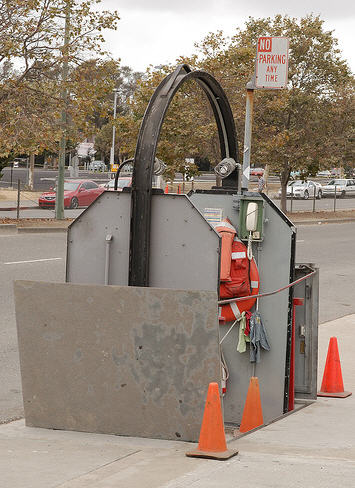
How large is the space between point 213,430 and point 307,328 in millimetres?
2212

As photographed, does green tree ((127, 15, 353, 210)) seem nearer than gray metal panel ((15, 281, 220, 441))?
No

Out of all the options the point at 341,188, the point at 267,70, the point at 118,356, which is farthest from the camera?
the point at 341,188

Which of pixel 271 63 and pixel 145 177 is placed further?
pixel 271 63

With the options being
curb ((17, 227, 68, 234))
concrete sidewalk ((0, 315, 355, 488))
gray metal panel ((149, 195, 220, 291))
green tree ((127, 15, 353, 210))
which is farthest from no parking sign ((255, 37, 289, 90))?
green tree ((127, 15, 353, 210))

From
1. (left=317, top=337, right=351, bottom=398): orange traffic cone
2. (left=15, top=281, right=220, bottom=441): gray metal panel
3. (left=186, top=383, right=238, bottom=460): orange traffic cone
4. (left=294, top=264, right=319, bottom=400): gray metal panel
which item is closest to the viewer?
(left=186, top=383, right=238, bottom=460): orange traffic cone

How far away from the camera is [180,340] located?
578 cm

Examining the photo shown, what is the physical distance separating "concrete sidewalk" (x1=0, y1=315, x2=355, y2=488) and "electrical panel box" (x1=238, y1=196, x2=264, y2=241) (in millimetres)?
1498

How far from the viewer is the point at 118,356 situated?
593cm

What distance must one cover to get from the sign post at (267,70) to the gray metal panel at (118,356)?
262 inches

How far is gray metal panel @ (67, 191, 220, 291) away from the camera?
244 inches

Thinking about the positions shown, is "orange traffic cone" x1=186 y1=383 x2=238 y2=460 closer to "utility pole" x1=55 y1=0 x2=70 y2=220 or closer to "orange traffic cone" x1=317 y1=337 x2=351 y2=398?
"orange traffic cone" x1=317 y1=337 x2=351 y2=398

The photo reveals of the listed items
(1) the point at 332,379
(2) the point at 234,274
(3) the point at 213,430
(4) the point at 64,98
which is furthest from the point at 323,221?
(3) the point at 213,430

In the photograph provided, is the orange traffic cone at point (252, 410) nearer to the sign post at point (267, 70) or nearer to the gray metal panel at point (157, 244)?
the gray metal panel at point (157, 244)

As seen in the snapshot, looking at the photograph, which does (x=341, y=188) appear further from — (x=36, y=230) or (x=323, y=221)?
(x=36, y=230)
